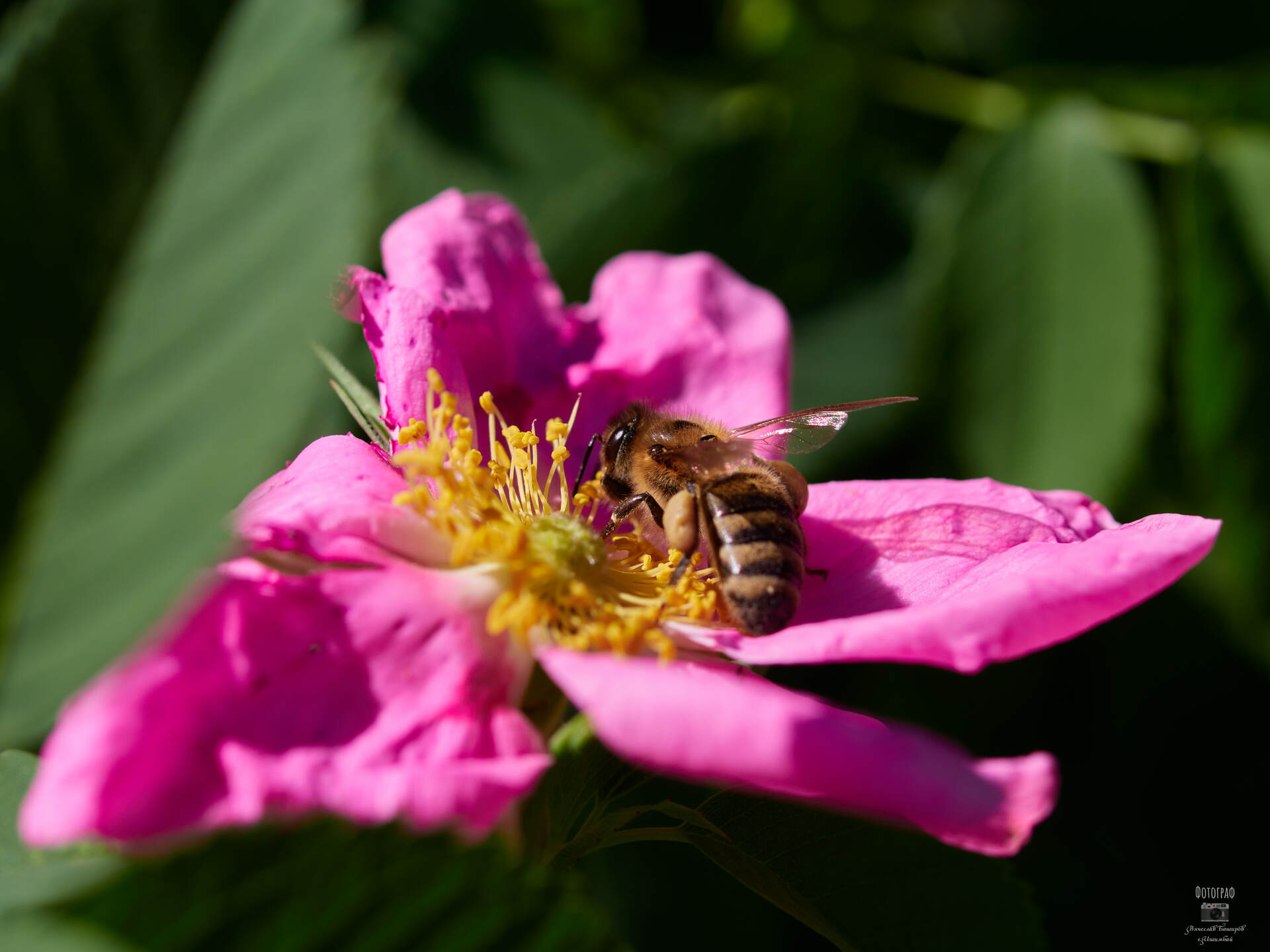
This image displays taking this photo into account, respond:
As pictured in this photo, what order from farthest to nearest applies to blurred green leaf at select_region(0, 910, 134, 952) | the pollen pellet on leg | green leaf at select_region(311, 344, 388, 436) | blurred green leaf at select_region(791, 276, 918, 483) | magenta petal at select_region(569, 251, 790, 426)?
blurred green leaf at select_region(791, 276, 918, 483) < magenta petal at select_region(569, 251, 790, 426) < the pollen pellet on leg < green leaf at select_region(311, 344, 388, 436) < blurred green leaf at select_region(0, 910, 134, 952)

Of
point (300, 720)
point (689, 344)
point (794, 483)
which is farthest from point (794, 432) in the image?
point (300, 720)

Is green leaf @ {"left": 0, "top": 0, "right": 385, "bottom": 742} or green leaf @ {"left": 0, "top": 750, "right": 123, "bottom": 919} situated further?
green leaf @ {"left": 0, "top": 750, "right": 123, "bottom": 919}

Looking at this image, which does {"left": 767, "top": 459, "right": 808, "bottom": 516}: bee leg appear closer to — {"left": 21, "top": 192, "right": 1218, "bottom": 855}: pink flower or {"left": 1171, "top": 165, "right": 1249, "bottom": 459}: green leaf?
{"left": 21, "top": 192, "right": 1218, "bottom": 855}: pink flower

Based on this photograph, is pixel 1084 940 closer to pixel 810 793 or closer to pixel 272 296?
pixel 810 793

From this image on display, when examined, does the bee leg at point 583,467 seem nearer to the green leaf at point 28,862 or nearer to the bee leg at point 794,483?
the bee leg at point 794,483

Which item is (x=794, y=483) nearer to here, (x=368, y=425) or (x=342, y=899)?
(x=368, y=425)

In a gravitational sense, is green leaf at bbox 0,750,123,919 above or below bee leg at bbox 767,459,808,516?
above

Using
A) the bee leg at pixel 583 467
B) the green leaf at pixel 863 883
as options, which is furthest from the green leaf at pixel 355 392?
the green leaf at pixel 863 883

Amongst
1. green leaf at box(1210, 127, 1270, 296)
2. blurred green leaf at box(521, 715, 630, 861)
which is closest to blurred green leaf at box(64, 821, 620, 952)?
blurred green leaf at box(521, 715, 630, 861)
